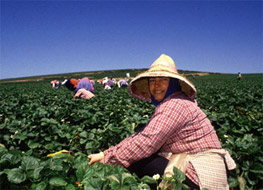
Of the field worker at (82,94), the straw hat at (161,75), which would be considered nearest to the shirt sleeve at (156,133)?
the straw hat at (161,75)

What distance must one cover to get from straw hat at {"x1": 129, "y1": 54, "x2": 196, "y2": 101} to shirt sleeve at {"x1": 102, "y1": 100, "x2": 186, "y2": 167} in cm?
32

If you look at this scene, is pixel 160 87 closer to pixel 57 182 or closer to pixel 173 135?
pixel 173 135

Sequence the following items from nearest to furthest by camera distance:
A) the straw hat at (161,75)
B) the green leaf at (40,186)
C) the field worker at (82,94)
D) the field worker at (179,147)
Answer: the green leaf at (40,186)
the field worker at (179,147)
the straw hat at (161,75)
the field worker at (82,94)

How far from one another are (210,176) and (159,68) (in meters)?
1.08

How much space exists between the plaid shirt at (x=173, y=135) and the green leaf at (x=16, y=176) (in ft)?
2.28

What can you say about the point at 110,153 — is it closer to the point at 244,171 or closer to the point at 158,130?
the point at 158,130

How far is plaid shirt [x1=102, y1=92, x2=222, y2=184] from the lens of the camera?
1517mm

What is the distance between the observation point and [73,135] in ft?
9.29

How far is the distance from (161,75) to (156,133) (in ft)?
1.87

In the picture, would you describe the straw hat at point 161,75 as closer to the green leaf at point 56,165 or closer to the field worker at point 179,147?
the field worker at point 179,147

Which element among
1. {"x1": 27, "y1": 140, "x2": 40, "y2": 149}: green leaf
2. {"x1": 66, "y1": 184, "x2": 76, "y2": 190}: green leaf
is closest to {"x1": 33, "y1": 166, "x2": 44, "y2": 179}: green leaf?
{"x1": 66, "y1": 184, "x2": 76, "y2": 190}: green leaf

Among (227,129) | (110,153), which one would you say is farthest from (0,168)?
(227,129)

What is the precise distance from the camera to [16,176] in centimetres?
113

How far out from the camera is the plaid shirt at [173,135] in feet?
4.98
